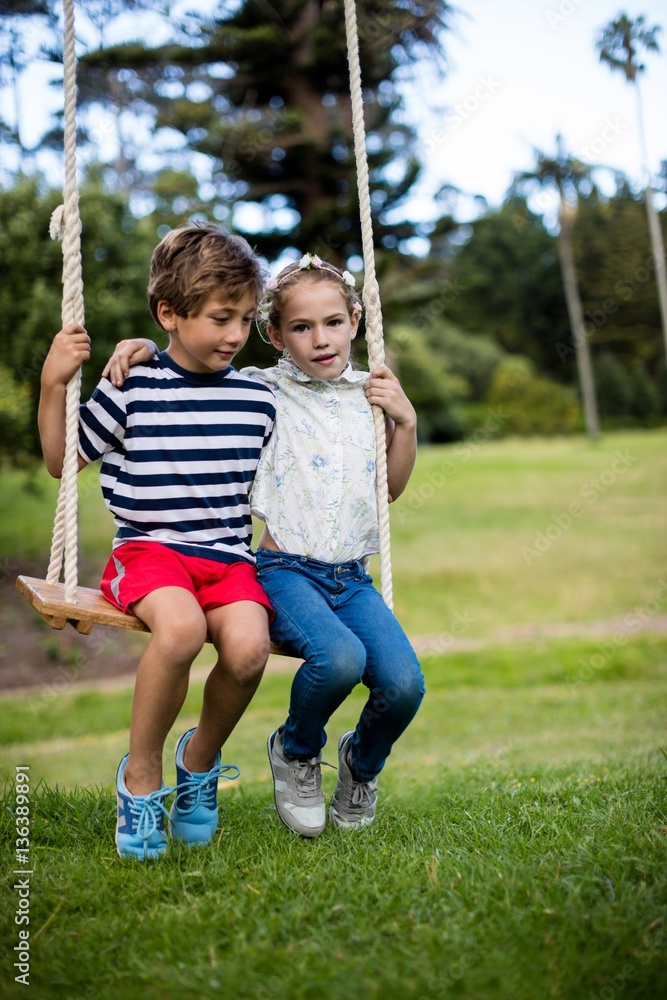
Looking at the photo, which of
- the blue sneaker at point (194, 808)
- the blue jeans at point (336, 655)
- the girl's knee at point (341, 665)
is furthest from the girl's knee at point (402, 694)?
the blue sneaker at point (194, 808)

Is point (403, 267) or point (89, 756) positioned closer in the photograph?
point (89, 756)

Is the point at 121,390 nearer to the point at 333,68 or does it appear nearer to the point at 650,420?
the point at 333,68

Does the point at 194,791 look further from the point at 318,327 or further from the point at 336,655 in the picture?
the point at 318,327

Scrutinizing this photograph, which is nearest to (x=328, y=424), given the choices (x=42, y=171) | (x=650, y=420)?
(x=42, y=171)

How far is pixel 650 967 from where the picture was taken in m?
1.78

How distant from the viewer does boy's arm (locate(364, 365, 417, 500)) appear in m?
2.83

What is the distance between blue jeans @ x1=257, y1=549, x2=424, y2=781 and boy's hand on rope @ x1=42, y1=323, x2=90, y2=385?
2.70ft

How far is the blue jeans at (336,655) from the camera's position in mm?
2496

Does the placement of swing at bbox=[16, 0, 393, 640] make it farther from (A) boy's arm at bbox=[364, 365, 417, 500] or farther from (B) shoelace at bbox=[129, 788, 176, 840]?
(B) shoelace at bbox=[129, 788, 176, 840]

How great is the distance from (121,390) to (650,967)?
80.7 inches

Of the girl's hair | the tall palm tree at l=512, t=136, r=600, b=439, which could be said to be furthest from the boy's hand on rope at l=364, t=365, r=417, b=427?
the tall palm tree at l=512, t=136, r=600, b=439

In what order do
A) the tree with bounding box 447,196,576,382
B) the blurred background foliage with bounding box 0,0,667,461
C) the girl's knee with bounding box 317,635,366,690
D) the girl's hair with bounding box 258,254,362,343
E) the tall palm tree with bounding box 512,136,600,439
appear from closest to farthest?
1. the girl's knee with bounding box 317,635,366,690
2. the girl's hair with bounding box 258,254,362,343
3. the blurred background foliage with bounding box 0,0,667,461
4. the tall palm tree with bounding box 512,136,600,439
5. the tree with bounding box 447,196,576,382

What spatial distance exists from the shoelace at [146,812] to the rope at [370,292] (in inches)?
35.4

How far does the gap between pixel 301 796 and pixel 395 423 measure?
1.23 metres
